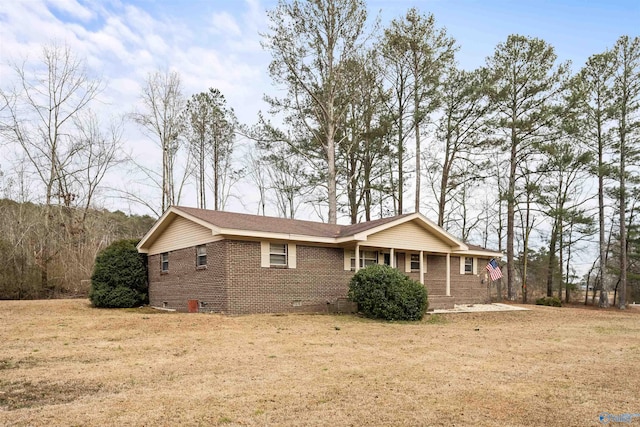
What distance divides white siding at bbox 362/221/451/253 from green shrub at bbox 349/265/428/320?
8.23 ft

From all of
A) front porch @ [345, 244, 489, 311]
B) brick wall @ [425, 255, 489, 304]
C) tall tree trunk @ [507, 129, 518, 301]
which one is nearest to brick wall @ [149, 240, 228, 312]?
front porch @ [345, 244, 489, 311]

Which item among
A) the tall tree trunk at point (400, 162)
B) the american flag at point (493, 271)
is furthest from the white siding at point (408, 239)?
the tall tree trunk at point (400, 162)

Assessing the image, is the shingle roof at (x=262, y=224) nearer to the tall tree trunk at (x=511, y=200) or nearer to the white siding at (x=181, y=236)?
the white siding at (x=181, y=236)

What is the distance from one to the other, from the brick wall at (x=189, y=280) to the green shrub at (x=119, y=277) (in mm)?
468

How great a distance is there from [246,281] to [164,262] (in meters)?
5.24

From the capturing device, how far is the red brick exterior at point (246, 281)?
1512 centimetres

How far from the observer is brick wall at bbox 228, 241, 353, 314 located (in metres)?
15.2

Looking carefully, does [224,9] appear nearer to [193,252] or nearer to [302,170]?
[193,252]

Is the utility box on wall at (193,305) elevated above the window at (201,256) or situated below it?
below

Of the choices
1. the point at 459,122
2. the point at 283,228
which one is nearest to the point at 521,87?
the point at 459,122

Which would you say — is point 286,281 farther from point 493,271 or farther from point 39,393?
point 493,271

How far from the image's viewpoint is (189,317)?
13.7 metres

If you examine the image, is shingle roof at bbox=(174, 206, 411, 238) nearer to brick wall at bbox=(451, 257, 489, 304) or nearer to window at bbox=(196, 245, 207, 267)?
window at bbox=(196, 245, 207, 267)

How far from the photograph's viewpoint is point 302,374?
7.02 metres
